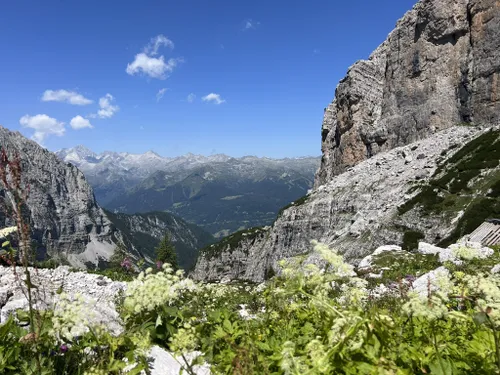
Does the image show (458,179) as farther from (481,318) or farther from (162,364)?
(481,318)

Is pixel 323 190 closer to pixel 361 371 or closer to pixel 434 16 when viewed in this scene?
pixel 434 16

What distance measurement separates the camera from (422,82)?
94.1 meters

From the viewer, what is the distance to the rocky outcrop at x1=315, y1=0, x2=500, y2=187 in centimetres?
8169

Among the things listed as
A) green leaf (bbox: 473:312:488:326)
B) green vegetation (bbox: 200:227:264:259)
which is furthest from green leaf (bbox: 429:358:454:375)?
green vegetation (bbox: 200:227:264:259)

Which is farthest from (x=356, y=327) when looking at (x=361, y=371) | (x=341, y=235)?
Answer: (x=341, y=235)

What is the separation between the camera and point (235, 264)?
12206 cm

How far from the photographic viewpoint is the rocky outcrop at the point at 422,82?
8169 cm

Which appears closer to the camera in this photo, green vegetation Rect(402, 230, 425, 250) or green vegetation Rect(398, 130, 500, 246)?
green vegetation Rect(398, 130, 500, 246)

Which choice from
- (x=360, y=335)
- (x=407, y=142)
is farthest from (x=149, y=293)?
(x=407, y=142)

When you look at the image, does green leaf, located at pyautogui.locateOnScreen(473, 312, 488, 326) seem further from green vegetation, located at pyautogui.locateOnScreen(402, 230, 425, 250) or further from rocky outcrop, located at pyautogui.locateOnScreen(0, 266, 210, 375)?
green vegetation, located at pyautogui.locateOnScreen(402, 230, 425, 250)

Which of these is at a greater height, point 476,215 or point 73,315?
point 73,315

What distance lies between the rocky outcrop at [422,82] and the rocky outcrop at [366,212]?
22.8 feet

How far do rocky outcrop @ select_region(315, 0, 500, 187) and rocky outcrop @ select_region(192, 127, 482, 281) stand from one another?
22.8ft

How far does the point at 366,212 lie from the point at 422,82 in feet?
161
